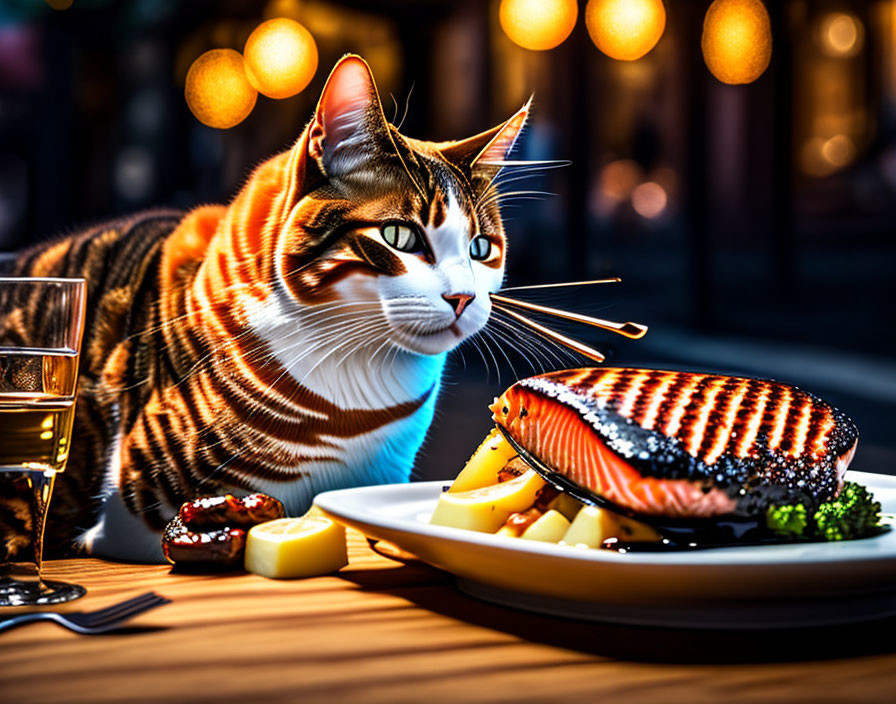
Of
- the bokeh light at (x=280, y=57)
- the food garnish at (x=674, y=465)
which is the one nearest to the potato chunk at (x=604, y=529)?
the food garnish at (x=674, y=465)

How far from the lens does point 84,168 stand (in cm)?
155

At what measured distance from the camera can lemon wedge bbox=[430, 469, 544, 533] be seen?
0.83 metres

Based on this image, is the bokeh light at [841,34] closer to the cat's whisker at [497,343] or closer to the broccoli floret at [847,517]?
the cat's whisker at [497,343]

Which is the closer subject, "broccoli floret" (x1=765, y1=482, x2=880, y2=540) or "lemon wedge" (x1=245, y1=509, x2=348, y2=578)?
"broccoli floret" (x1=765, y1=482, x2=880, y2=540)

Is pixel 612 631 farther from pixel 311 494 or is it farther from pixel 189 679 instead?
pixel 311 494

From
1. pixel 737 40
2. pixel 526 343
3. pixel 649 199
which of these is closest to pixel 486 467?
pixel 526 343

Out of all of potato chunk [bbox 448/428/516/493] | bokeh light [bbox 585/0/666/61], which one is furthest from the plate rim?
bokeh light [bbox 585/0/666/61]

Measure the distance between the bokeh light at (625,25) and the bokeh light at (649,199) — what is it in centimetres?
29

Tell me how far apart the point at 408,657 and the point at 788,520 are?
30cm

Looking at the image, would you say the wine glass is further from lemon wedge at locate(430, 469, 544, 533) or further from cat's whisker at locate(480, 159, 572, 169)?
Result: cat's whisker at locate(480, 159, 572, 169)

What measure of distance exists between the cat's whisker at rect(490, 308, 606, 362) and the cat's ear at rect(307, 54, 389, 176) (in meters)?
0.26

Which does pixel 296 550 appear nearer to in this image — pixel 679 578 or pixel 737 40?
pixel 679 578

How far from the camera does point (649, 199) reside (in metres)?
1.87

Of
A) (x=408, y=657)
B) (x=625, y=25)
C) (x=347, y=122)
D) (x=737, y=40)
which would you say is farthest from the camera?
(x=737, y=40)
